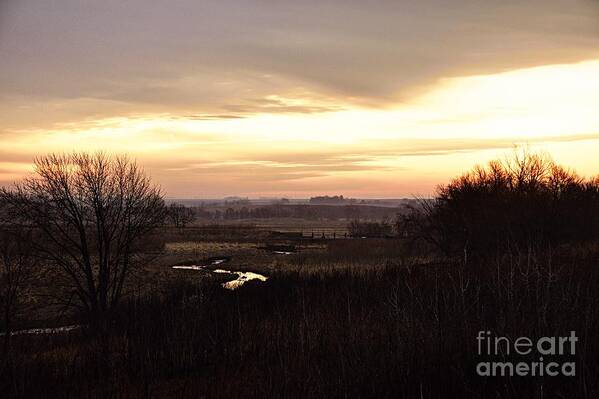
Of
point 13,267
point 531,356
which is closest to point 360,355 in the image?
point 531,356

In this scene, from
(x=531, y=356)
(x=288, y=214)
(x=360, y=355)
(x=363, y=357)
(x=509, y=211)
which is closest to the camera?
(x=531, y=356)

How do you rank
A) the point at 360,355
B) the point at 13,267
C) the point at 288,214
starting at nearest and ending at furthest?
the point at 360,355 < the point at 13,267 < the point at 288,214

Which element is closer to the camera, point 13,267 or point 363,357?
point 363,357

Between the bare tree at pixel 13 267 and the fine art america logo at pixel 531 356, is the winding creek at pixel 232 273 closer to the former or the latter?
the bare tree at pixel 13 267

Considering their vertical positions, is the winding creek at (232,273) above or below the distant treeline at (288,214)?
below

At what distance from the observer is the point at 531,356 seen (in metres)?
5.48

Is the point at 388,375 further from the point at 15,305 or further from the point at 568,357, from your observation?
the point at 15,305

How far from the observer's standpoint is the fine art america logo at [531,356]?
5391 millimetres

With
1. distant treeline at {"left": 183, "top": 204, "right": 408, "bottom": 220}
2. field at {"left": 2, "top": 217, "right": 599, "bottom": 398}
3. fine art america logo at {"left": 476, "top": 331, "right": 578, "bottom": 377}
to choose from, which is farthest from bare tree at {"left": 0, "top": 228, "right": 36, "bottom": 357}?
distant treeline at {"left": 183, "top": 204, "right": 408, "bottom": 220}

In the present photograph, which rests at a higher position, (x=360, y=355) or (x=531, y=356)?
(x=531, y=356)

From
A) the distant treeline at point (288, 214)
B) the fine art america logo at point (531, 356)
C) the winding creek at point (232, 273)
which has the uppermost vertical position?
the fine art america logo at point (531, 356)

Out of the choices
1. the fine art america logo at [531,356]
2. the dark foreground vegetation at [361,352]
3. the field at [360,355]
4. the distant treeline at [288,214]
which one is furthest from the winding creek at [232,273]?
the distant treeline at [288,214]

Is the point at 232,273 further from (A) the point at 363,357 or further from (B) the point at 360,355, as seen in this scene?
(A) the point at 363,357

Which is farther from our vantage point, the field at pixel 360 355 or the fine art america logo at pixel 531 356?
the field at pixel 360 355
